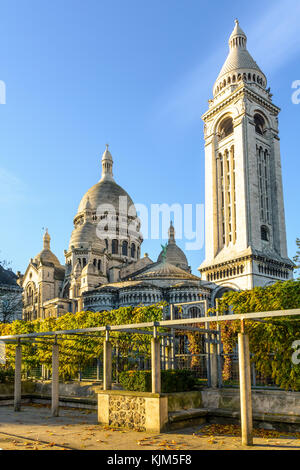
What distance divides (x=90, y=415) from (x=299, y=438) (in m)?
7.78

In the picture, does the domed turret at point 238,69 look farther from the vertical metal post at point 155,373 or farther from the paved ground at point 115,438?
the paved ground at point 115,438

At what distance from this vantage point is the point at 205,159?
7100cm

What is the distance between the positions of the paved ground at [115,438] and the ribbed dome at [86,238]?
63.6m

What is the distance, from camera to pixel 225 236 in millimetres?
65500

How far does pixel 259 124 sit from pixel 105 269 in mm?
33999

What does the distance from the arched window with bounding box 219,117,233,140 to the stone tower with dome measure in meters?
22.1

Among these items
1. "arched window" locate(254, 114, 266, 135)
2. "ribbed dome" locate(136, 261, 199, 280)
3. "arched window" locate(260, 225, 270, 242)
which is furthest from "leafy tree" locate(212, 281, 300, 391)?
"arched window" locate(254, 114, 266, 135)

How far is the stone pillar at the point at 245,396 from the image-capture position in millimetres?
10352

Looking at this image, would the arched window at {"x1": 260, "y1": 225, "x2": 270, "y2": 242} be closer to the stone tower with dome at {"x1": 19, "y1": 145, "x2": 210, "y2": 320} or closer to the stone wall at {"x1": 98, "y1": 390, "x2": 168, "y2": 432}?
the stone tower with dome at {"x1": 19, "y1": 145, "x2": 210, "y2": 320}

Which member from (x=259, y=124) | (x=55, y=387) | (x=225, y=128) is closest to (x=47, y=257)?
(x=225, y=128)

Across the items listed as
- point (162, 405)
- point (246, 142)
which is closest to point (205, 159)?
point (246, 142)

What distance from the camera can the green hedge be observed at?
14.4 metres

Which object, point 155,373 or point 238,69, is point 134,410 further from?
point 238,69
